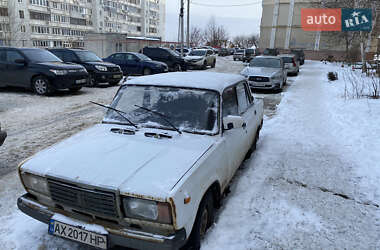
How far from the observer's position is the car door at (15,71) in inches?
381

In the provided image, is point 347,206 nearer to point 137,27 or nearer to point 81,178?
point 81,178

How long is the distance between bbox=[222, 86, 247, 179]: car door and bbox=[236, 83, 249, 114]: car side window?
0.17 meters

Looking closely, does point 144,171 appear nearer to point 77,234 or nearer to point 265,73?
point 77,234

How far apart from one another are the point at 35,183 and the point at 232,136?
7.23ft

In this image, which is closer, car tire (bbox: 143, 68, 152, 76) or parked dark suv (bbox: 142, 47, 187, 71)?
car tire (bbox: 143, 68, 152, 76)

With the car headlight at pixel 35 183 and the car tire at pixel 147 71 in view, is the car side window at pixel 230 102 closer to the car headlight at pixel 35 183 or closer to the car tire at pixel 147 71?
the car headlight at pixel 35 183

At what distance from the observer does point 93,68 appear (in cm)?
1212

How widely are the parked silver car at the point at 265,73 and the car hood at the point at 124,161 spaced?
9.53m

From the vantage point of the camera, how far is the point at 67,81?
975 cm

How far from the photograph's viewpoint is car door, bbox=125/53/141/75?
50.9 feet

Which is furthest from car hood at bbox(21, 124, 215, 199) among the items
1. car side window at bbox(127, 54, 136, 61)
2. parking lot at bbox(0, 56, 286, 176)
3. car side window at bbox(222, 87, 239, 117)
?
car side window at bbox(127, 54, 136, 61)

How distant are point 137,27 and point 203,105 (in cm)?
9207

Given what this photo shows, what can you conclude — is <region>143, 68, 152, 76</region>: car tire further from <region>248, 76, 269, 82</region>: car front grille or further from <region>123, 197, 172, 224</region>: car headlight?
<region>123, 197, 172, 224</region>: car headlight

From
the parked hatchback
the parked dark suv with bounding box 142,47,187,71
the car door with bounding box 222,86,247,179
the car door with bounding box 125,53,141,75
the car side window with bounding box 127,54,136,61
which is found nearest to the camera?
the car door with bounding box 222,86,247,179
